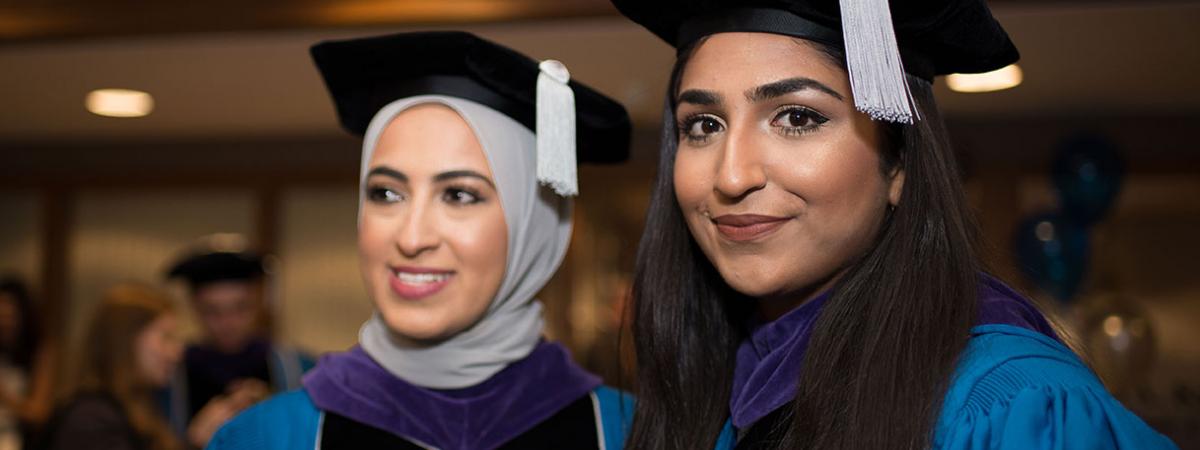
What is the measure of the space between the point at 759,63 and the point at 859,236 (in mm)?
239

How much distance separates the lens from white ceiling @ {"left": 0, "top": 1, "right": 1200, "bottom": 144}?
14.2ft

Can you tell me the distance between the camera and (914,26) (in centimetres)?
150

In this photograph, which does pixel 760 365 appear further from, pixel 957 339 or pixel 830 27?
pixel 830 27

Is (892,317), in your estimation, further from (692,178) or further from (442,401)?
(442,401)

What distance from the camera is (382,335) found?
214 cm

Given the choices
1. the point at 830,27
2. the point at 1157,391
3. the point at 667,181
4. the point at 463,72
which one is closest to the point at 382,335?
the point at 463,72

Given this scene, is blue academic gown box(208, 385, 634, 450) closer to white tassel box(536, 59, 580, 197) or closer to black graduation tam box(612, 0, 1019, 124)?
white tassel box(536, 59, 580, 197)

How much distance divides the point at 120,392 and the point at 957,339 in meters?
3.07

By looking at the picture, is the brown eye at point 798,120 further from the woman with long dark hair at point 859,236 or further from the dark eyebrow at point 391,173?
the dark eyebrow at point 391,173

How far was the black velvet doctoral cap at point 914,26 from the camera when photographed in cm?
150

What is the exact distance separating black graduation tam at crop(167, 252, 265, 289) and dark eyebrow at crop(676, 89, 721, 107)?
306cm

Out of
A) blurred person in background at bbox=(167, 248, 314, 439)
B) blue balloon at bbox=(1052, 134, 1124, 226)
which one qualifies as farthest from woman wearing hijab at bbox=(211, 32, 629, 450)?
blue balloon at bbox=(1052, 134, 1124, 226)

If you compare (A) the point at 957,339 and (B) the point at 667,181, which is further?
(B) the point at 667,181

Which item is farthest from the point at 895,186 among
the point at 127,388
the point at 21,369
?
the point at 21,369
